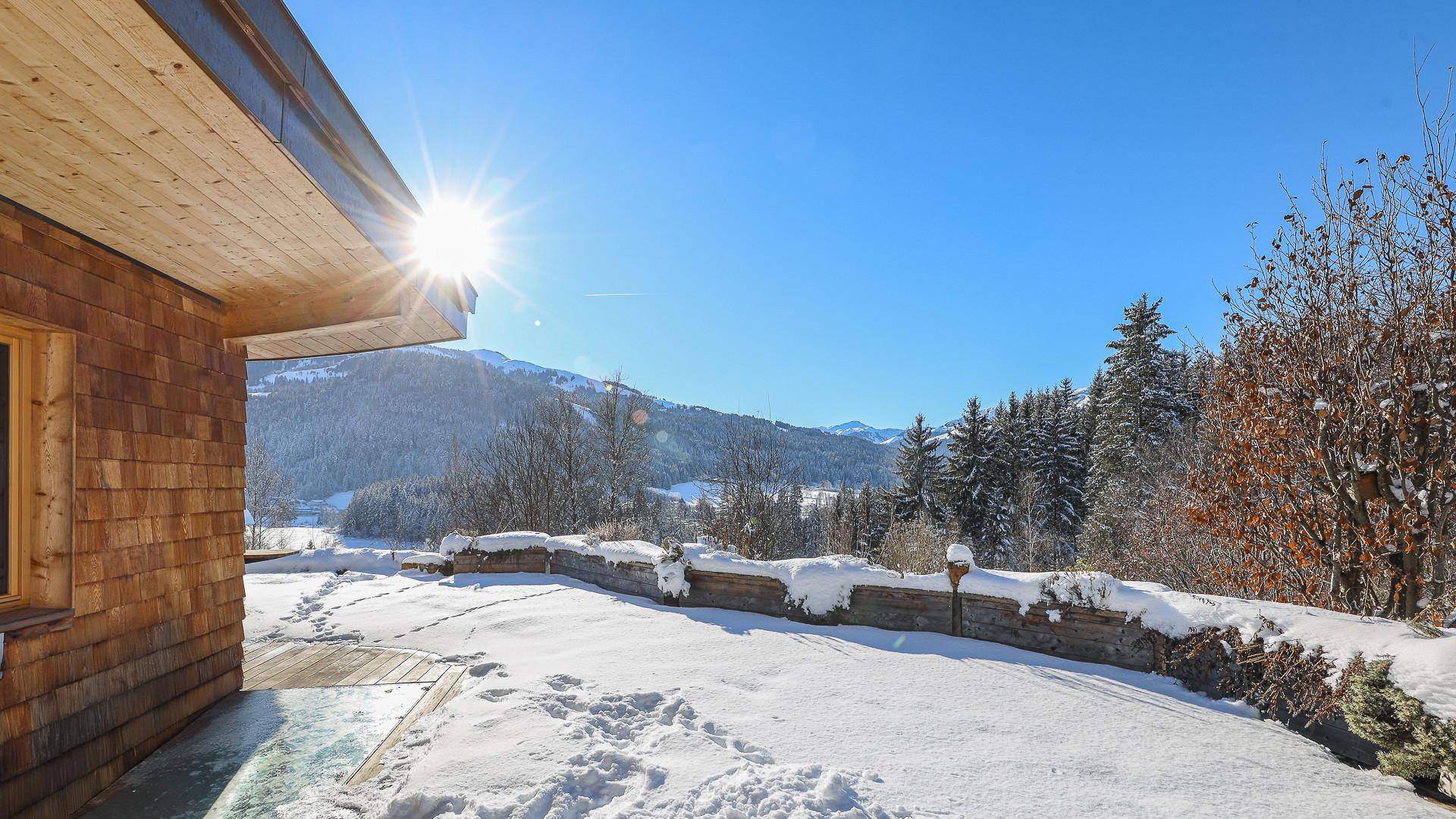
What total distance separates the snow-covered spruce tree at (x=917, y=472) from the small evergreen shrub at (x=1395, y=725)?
66.5ft

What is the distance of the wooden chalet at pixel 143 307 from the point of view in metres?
1.61

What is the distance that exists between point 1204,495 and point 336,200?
6.24 m

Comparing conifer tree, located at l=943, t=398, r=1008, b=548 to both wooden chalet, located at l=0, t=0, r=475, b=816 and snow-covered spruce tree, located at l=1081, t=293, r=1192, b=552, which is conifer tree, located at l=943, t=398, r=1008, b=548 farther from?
wooden chalet, located at l=0, t=0, r=475, b=816

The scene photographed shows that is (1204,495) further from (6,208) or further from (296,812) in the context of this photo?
(6,208)

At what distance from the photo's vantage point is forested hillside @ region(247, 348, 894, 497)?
57438 millimetres

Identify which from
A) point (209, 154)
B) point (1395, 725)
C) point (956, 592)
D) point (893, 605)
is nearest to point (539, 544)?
point (893, 605)

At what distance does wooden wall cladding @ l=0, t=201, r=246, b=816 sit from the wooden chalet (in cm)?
1

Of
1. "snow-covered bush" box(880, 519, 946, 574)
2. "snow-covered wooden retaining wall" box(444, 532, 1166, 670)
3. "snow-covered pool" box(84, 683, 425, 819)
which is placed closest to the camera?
"snow-covered pool" box(84, 683, 425, 819)

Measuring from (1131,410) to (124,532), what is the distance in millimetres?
20744

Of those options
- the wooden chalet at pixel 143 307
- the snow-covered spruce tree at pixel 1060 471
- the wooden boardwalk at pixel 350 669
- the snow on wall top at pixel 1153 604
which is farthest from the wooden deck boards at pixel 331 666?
the snow-covered spruce tree at pixel 1060 471

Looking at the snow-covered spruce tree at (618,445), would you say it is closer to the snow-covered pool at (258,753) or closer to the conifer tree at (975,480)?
the conifer tree at (975,480)

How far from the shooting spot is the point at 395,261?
9.14 feet

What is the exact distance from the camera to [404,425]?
202 ft

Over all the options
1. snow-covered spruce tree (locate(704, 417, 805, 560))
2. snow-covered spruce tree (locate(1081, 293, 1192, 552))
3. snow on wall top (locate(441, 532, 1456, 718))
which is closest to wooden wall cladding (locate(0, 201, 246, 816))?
snow on wall top (locate(441, 532, 1456, 718))
